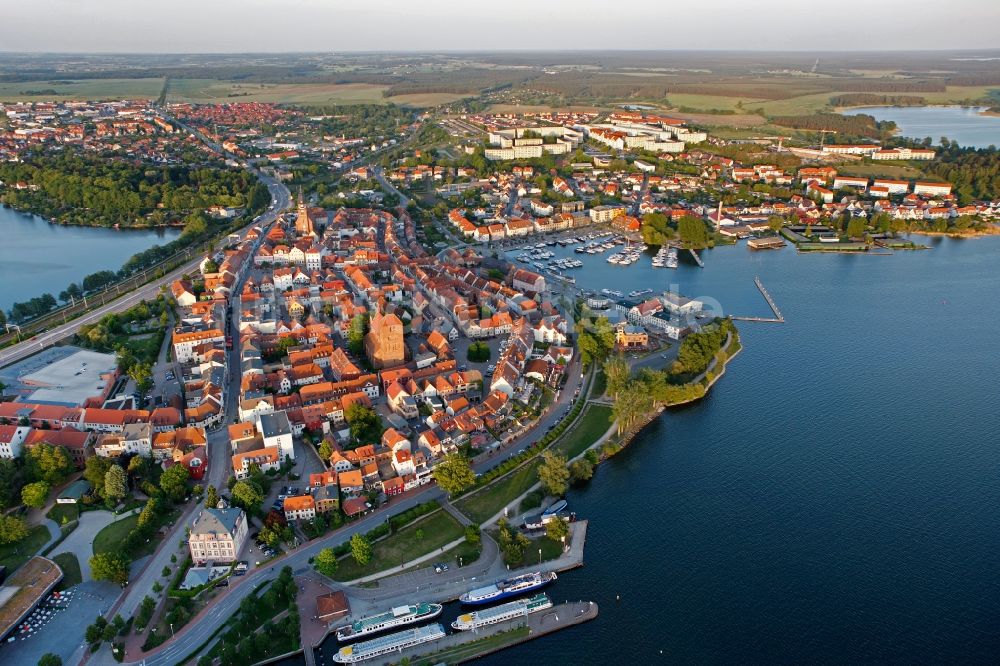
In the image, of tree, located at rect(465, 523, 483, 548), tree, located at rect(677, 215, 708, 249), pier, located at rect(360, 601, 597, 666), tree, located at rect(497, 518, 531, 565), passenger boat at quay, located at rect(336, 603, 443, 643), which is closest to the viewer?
pier, located at rect(360, 601, 597, 666)

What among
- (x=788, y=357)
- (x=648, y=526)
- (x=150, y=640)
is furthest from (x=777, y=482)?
(x=150, y=640)

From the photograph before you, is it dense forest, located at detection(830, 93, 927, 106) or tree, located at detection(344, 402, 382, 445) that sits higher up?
dense forest, located at detection(830, 93, 927, 106)

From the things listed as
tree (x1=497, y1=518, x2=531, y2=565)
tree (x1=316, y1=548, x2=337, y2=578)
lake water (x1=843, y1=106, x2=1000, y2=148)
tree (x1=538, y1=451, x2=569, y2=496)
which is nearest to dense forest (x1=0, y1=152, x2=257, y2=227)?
tree (x1=538, y1=451, x2=569, y2=496)

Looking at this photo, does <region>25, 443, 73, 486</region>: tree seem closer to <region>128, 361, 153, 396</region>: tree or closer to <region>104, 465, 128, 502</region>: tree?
<region>104, 465, 128, 502</region>: tree

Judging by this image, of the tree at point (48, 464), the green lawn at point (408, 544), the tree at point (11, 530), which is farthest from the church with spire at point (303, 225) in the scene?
the green lawn at point (408, 544)

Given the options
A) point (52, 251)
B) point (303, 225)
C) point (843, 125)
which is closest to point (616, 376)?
point (303, 225)

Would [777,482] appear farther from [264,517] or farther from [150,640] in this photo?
[150,640]

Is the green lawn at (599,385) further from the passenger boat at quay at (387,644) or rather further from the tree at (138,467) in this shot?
the tree at (138,467)
